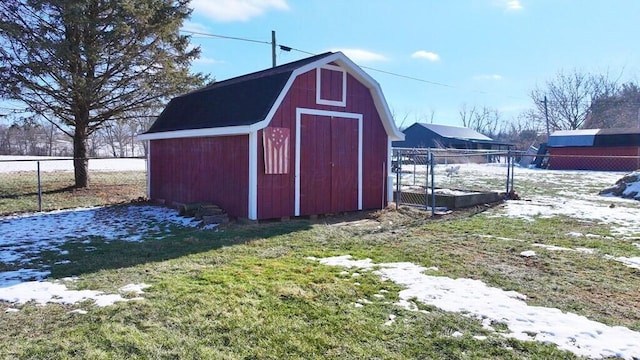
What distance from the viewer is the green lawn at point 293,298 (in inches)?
115

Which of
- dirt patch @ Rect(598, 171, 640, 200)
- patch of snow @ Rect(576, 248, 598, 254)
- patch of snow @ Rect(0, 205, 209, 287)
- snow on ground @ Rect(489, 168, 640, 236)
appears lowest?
patch of snow @ Rect(0, 205, 209, 287)

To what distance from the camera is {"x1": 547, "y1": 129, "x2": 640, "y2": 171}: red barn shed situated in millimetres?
26703

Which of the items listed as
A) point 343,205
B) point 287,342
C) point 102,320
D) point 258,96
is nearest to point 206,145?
point 258,96

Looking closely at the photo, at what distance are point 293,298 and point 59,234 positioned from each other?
5262 mm

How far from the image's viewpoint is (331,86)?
352 inches

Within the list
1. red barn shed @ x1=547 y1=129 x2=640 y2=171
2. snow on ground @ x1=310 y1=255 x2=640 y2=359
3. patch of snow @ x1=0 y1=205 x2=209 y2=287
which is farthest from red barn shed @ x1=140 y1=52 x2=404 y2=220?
red barn shed @ x1=547 y1=129 x2=640 y2=171

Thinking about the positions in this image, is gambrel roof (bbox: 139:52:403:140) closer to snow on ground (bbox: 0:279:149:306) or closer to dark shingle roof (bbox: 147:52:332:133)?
dark shingle roof (bbox: 147:52:332:133)

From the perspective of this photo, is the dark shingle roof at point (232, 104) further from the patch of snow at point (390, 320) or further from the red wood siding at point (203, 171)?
the patch of snow at point (390, 320)

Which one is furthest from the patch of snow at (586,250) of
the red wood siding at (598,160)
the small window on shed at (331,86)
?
the red wood siding at (598,160)

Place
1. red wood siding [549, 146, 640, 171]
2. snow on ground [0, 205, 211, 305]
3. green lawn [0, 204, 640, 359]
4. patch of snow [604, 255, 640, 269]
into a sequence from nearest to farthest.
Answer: green lawn [0, 204, 640, 359], snow on ground [0, 205, 211, 305], patch of snow [604, 255, 640, 269], red wood siding [549, 146, 640, 171]

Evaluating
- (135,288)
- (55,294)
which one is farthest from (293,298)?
(55,294)

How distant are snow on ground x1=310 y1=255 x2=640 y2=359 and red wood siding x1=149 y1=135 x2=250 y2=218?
4.24m

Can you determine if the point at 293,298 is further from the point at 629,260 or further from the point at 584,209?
the point at 584,209

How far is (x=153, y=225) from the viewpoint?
8125 millimetres
